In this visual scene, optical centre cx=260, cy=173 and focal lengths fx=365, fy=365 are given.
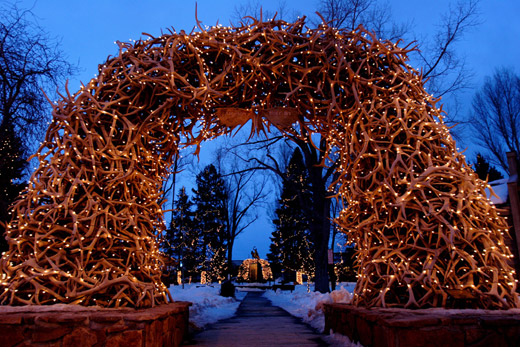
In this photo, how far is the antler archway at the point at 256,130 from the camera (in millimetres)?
3947

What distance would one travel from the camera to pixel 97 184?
14.2ft

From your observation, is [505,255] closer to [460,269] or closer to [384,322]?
[460,269]

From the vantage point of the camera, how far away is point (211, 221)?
34.3 meters

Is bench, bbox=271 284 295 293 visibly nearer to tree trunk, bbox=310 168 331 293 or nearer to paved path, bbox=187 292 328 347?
tree trunk, bbox=310 168 331 293

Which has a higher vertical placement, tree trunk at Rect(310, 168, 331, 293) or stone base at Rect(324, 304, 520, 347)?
tree trunk at Rect(310, 168, 331, 293)

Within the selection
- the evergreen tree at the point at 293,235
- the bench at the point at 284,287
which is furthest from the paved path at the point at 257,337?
the evergreen tree at the point at 293,235

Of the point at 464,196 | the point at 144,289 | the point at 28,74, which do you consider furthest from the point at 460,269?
the point at 28,74

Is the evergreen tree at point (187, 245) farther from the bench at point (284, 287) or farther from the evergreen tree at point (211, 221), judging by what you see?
the bench at point (284, 287)

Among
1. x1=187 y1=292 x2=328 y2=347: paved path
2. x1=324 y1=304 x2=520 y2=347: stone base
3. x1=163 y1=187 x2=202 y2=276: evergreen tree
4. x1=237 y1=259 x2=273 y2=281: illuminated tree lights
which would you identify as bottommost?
x1=187 y1=292 x2=328 y2=347: paved path

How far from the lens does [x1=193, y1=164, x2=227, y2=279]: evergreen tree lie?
3167 centimetres

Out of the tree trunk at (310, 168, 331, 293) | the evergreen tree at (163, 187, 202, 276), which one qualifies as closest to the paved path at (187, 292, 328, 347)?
the tree trunk at (310, 168, 331, 293)

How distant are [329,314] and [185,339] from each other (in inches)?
87.3

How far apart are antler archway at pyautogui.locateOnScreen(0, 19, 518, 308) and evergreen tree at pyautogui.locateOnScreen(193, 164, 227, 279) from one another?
26.1 metres

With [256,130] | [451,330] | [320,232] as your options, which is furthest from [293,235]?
[451,330]
